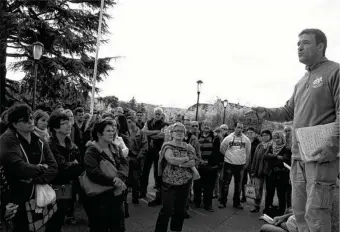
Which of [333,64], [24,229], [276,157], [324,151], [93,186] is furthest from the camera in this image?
[276,157]

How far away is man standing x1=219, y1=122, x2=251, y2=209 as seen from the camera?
24.5ft

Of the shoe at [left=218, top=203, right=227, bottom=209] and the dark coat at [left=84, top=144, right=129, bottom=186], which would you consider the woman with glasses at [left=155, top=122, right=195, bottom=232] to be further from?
the shoe at [left=218, top=203, right=227, bottom=209]

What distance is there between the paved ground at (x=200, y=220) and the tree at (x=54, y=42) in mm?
10257

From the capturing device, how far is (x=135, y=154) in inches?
268

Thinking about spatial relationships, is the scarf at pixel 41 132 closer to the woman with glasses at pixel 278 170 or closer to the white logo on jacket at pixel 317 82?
the white logo on jacket at pixel 317 82

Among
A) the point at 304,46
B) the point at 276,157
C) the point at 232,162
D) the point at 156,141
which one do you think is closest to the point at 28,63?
the point at 156,141

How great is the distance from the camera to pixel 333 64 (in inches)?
96.5

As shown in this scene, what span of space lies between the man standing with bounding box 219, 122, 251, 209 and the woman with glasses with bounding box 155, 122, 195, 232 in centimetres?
277

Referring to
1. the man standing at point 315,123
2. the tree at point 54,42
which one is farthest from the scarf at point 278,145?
the tree at point 54,42

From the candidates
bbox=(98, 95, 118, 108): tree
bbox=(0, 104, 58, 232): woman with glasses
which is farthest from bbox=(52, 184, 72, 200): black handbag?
bbox=(98, 95, 118, 108): tree

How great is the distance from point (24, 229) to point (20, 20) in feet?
41.5

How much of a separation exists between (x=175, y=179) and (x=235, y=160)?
3172 millimetres

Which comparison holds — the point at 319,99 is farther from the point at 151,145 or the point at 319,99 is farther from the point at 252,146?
the point at 252,146

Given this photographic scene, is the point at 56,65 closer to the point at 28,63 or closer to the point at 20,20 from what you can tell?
the point at 28,63
